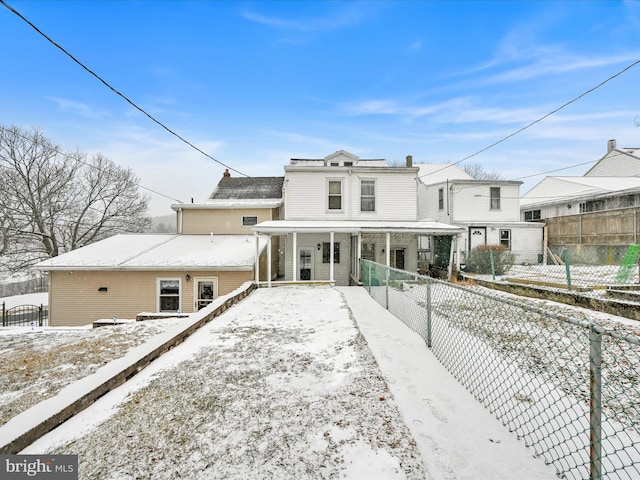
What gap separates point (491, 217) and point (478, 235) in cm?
159

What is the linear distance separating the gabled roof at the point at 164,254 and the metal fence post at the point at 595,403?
36.6 ft

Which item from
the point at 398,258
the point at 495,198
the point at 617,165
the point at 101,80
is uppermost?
the point at 617,165

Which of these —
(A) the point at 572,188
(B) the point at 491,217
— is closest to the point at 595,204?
(A) the point at 572,188

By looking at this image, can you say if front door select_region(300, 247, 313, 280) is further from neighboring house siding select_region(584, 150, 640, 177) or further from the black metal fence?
neighboring house siding select_region(584, 150, 640, 177)

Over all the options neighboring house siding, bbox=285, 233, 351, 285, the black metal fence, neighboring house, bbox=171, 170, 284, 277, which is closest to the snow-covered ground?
neighboring house siding, bbox=285, 233, 351, 285

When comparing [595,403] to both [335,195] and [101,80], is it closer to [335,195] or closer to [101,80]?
[101,80]

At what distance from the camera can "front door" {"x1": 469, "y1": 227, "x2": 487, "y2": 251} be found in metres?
19.3

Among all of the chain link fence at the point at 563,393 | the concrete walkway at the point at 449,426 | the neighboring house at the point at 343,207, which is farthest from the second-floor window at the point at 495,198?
the concrete walkway at the point at 449,426

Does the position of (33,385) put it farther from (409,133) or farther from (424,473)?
(409,133)

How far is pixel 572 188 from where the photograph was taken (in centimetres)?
2130

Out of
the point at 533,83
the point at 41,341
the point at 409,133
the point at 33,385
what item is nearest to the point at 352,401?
the point at 33,385

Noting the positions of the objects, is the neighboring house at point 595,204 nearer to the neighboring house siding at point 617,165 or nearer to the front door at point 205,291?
the neighboring house siding at point 617,165

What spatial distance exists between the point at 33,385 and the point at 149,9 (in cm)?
1015

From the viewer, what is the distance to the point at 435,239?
18141 mm
